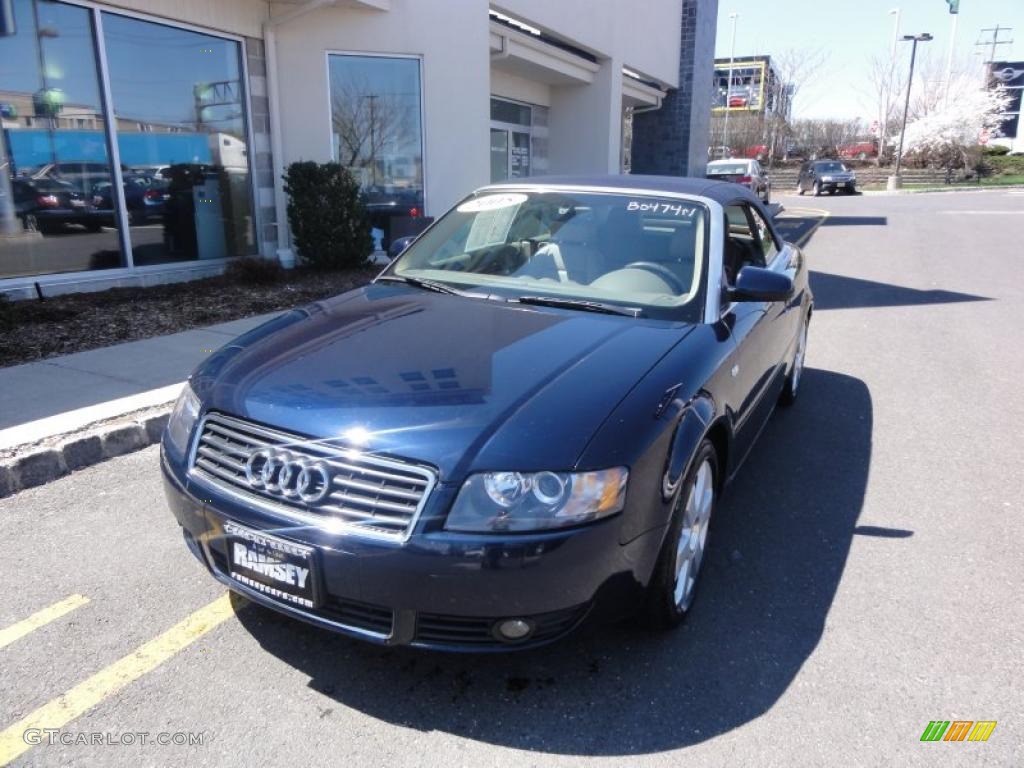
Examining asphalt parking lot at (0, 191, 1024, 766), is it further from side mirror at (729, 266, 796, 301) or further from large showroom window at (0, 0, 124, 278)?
large showroom window at (0, 0, 124, 278)

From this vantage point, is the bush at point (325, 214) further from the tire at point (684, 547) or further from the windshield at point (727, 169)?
the windshield at point (727, 169)

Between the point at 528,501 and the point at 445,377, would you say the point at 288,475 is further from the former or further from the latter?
the point at 528,501

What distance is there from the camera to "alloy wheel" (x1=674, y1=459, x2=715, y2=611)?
8.93 feet

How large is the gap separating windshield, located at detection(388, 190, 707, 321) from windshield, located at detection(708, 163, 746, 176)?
900 inches

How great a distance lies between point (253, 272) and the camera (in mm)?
8867

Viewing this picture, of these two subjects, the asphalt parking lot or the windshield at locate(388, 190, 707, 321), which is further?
the windshield at locate(388, 190, 707, 321)

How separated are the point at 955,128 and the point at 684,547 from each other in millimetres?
56952

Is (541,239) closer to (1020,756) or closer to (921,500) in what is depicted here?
(921,500)

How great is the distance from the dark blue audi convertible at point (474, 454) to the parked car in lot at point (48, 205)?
19.5ft

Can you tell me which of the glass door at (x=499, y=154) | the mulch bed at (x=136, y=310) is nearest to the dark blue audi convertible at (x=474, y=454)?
the mulch bed at (x=136, y=310)

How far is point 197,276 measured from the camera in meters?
9.25

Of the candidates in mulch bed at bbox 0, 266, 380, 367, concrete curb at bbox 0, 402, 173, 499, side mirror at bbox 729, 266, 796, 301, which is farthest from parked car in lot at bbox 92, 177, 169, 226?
side mirror at bbox 729, 266, 796, 301

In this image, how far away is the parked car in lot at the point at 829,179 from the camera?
1380 inches

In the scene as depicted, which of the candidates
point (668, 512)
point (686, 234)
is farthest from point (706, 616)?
point (686, 234)
